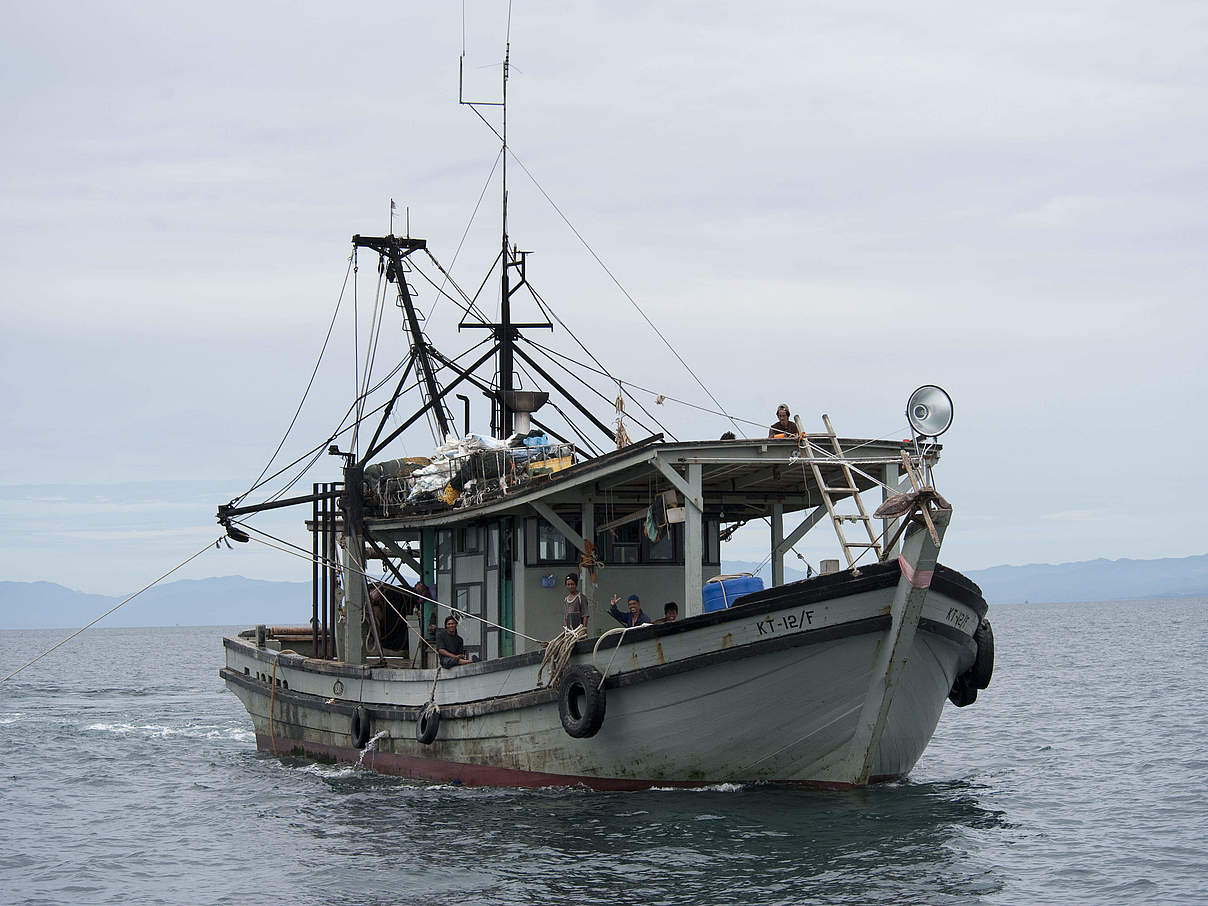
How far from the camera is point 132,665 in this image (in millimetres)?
90312

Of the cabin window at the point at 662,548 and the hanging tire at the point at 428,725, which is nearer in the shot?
the hanging tire at the point at 428,725

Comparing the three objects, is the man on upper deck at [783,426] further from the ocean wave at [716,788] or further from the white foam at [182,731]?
the white foam at [182,731]

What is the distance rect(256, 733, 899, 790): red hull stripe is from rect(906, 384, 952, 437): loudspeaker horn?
4363 millimetres

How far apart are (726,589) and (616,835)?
13.1 ft

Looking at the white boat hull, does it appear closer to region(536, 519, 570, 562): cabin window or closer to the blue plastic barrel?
region(536, 519, 570, 562): cabin window

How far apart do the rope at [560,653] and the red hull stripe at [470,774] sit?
138 cm

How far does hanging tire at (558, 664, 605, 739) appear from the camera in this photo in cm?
1599

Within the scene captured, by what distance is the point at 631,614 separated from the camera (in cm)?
1688

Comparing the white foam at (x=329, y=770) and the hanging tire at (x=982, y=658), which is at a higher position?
the hanging tire at (x=982, y=658)

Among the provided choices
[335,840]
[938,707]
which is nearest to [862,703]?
[938,707]

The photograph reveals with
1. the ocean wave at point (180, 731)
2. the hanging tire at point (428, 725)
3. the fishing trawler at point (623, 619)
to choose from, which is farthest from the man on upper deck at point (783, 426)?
the ocean wave at point (180, 731)

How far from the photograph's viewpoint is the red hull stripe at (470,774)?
16572mm

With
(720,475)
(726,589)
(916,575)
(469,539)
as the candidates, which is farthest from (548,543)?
(916,575)

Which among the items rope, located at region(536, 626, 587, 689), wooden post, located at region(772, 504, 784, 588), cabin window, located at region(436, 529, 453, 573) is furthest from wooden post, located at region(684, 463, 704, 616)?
cabin window, located at region(436, 529, 453, 573)
